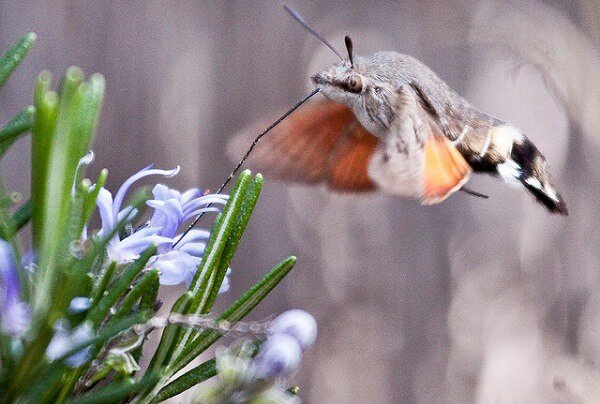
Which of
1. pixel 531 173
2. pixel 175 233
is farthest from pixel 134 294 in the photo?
pixel 531 173

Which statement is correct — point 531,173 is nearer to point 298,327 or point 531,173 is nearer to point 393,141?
point 393,141

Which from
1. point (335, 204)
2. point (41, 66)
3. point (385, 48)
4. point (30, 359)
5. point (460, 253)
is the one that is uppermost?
point (30, 359)

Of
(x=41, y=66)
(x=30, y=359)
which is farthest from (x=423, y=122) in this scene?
(x=41, y=66)

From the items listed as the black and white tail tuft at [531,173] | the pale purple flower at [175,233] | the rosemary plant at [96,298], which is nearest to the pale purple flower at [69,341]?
the rosemary plant at [96,298]

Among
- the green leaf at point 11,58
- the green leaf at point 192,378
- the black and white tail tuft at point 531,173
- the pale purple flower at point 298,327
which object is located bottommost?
the black and white tail tuft at point 531,173

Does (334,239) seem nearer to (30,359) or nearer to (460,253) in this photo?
(460,253)

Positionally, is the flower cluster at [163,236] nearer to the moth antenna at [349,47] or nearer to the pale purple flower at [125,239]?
the pale purple flower at [125,239]

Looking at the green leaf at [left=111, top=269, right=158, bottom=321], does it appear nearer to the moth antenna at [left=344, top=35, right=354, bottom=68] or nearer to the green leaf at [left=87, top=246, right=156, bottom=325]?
the green leaf at [left=87, top=246, right=156, bottom=325]
